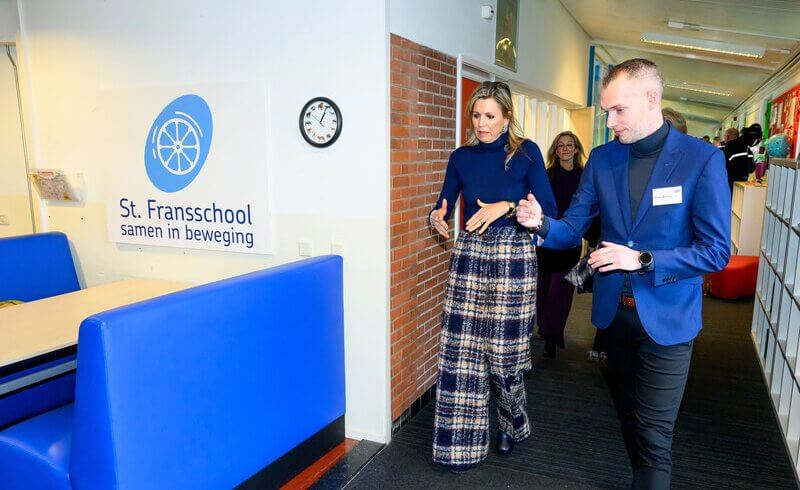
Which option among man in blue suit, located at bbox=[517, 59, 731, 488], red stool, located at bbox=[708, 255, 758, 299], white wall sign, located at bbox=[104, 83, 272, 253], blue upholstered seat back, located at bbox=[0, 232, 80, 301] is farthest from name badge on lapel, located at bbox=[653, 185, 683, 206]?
red stool, located at bbox=[708, 255, 758, 299]

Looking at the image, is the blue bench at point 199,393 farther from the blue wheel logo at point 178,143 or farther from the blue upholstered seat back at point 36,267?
the blue upholstered seat back at point 36,267

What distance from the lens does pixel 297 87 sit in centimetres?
308

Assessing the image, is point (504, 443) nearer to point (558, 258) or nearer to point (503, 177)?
point (503, 177)

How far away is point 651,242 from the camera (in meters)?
2.12

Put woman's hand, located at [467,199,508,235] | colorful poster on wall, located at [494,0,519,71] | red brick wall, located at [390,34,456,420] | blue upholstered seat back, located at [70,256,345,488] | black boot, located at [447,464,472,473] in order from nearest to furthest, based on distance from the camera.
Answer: blue upholstered seat back, located at [70,256,345,488], woman's hand, located at [467,199,508,235], black boot, located at [447,464,472,473], red brick wall, located at [390,34,456,420], colorful poster on wall, located at [494,0,519,71]

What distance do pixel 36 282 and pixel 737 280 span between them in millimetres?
6614

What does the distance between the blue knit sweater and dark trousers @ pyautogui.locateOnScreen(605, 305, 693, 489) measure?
0.78 m

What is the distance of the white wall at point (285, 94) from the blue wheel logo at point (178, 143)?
0.56 ft

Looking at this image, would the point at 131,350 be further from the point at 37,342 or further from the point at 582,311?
the point at 582,311

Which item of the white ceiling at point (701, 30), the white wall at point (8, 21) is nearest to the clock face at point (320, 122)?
→ the white wall at point (8, 21)

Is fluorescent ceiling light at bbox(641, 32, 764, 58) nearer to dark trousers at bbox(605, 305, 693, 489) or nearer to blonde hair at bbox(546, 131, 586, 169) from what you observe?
blonde hair at bbox(546, 131, 586, 169)

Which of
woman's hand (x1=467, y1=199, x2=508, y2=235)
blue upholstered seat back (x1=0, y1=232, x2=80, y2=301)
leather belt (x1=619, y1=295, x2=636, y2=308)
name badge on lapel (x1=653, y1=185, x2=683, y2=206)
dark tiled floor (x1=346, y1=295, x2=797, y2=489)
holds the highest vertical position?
name badge on lapel (x1=653, y1=185, x2=683, y2=206)

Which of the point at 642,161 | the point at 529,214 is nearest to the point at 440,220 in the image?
the point at 529,214

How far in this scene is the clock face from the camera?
119 inches
